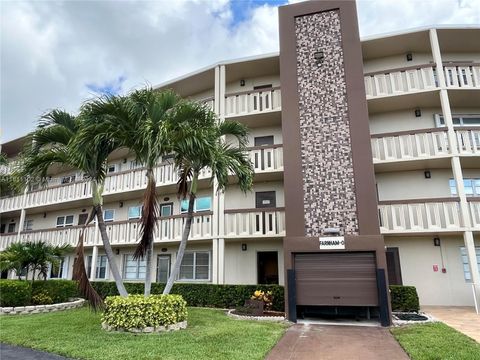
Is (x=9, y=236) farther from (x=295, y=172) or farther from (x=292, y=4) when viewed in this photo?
(x=292, y=4)

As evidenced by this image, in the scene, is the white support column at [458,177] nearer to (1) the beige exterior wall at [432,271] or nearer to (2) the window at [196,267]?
(1) the beige exterior wall at [432,271]

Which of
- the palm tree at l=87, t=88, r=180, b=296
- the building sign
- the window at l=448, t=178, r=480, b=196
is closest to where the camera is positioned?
the palm tree at l=87, t=88, r=180, b=296

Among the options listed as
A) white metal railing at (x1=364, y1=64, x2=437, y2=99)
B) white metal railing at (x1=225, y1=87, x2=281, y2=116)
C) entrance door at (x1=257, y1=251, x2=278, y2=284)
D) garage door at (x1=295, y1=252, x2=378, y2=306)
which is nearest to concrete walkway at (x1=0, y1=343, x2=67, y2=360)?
garage door at (x1=295, y1=252, x2=378, y2=306)

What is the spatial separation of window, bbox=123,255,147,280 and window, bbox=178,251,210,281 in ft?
9.62

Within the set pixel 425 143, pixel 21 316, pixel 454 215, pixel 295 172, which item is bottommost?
pixel 21 316

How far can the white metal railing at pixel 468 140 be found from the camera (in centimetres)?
1382

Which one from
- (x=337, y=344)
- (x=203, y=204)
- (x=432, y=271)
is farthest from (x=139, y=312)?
(x=432, y=271)

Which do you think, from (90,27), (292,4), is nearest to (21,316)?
(90,27)

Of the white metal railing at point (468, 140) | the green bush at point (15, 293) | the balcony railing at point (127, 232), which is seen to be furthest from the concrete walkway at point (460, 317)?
the green bush at point (15, 293)

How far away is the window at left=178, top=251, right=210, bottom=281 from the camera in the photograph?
57.4 feet

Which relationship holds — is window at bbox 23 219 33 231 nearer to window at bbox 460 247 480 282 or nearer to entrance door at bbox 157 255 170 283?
entrance door at bbox 157 255 170 283

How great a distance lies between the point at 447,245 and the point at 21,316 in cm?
1721

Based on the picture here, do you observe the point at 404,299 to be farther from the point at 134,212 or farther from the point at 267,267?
the point at 134,212

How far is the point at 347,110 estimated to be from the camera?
13.3 m
